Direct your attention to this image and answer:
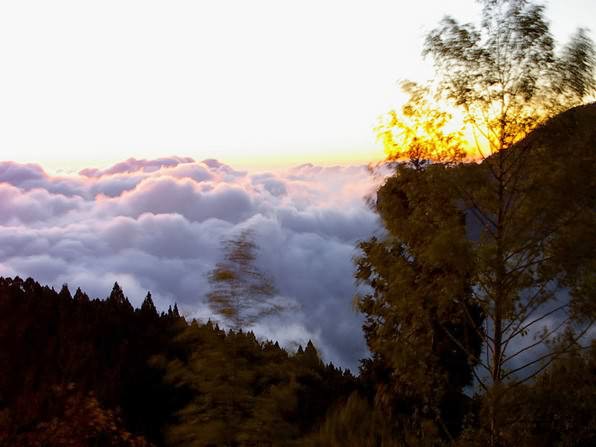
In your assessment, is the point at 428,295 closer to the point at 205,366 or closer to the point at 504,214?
the point at 504,214

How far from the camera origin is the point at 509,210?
1166 cm

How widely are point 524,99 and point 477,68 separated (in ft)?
3.03

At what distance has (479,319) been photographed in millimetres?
16000

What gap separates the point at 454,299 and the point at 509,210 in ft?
5.59

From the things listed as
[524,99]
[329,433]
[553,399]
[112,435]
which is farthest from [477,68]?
[112,435]

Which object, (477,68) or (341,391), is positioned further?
(341,391)

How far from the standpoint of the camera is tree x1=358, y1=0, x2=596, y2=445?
10812mm

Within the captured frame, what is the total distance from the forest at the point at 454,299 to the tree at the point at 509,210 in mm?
24

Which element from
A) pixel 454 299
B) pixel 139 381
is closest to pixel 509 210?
pixel 454 299

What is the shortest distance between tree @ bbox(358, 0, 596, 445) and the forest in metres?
0.02

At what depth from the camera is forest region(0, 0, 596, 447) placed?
31.6 feet

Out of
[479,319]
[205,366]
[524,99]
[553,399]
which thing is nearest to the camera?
[205,366]

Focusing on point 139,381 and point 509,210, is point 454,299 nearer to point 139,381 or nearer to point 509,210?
point 509,210

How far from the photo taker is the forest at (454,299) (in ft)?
31.6
